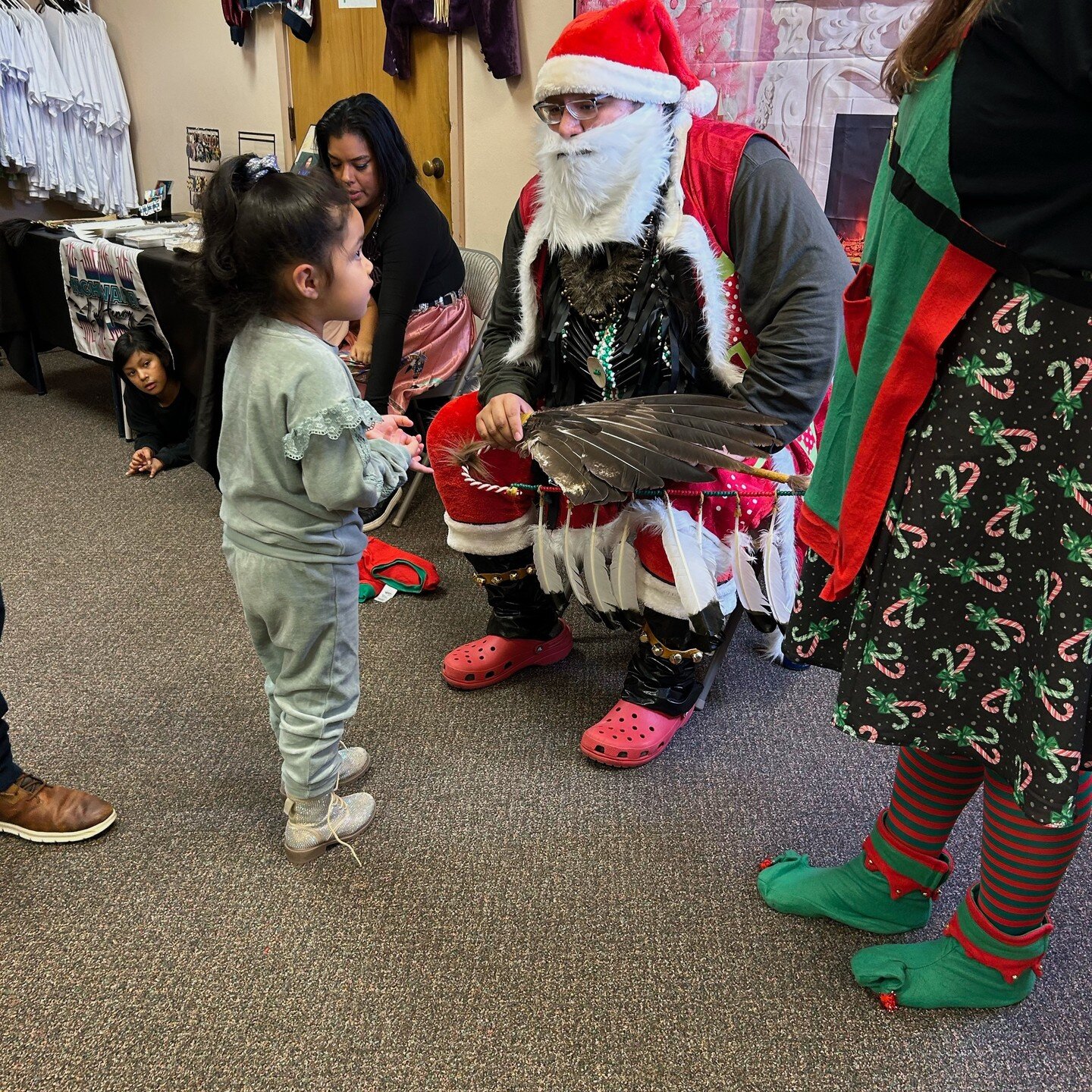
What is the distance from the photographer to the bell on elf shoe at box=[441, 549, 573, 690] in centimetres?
183

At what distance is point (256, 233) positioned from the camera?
1144 mm

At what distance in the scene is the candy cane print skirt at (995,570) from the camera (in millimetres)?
830

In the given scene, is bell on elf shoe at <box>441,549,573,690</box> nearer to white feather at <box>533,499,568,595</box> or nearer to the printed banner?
white feather at <box>533,499,568,595</box>

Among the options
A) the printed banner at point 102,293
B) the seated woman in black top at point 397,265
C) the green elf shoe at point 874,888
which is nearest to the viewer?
the green elf shoe at point 874,888

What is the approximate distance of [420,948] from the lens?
1268mm

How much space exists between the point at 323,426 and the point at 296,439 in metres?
0.04

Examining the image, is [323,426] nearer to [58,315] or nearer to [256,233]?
[256,233]

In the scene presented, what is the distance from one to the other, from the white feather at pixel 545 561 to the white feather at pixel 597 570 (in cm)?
7

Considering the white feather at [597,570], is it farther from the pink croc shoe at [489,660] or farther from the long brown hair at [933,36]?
the long brown hair at [933,36]

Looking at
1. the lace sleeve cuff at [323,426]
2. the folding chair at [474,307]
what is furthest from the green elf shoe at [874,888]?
the folding chair at [474,307]

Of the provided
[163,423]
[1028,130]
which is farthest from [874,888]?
[163,423]

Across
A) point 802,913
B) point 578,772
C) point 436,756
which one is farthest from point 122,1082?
point 802,913

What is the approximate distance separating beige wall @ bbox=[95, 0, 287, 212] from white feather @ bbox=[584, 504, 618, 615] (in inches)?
125

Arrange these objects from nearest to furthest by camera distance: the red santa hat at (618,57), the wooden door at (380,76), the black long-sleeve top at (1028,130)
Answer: the black long-sleeve top at (1028,130)
the red santa hat at (618,57)
the wooden door at (380,76)
